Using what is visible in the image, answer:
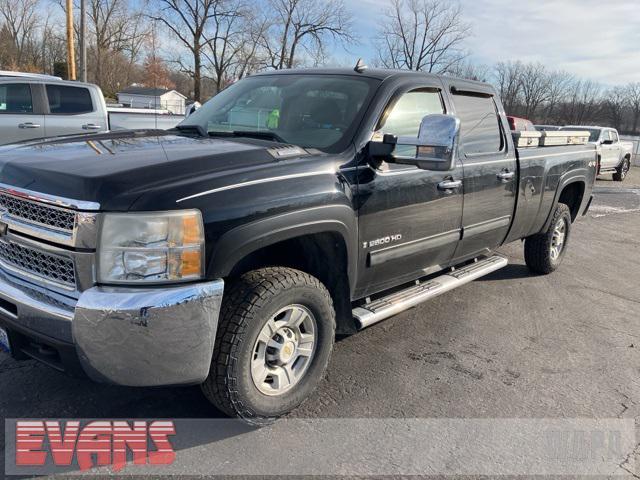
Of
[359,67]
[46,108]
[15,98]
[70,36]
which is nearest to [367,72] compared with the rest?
[359,67]

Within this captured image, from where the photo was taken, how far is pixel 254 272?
2.83 m

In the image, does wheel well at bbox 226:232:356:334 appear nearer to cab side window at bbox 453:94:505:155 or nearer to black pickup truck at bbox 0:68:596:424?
black pickup truck at bbox 0:68:596:424

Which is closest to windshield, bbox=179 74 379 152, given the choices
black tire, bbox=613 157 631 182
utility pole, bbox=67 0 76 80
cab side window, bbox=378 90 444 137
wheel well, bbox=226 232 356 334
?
cab side window, bbox=378 90 444 137

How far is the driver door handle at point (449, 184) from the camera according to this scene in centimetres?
383

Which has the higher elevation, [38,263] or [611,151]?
[611,151]

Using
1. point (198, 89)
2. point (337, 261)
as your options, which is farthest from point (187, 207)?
point (198, 89)

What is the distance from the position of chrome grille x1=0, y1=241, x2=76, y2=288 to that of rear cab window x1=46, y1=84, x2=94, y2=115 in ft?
23.3

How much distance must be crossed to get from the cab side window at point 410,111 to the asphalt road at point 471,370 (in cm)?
156

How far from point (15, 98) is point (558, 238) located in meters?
8.11

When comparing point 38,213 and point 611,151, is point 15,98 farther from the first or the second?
point 611,151

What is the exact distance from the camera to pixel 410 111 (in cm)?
378

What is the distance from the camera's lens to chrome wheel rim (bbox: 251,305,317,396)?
2861mm

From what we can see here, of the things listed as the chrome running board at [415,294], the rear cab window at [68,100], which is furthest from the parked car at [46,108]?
the chrome running board at [415,294]

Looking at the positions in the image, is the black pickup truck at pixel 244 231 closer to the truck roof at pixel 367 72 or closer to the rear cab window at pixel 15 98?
the truck roof at pixel 367 72
